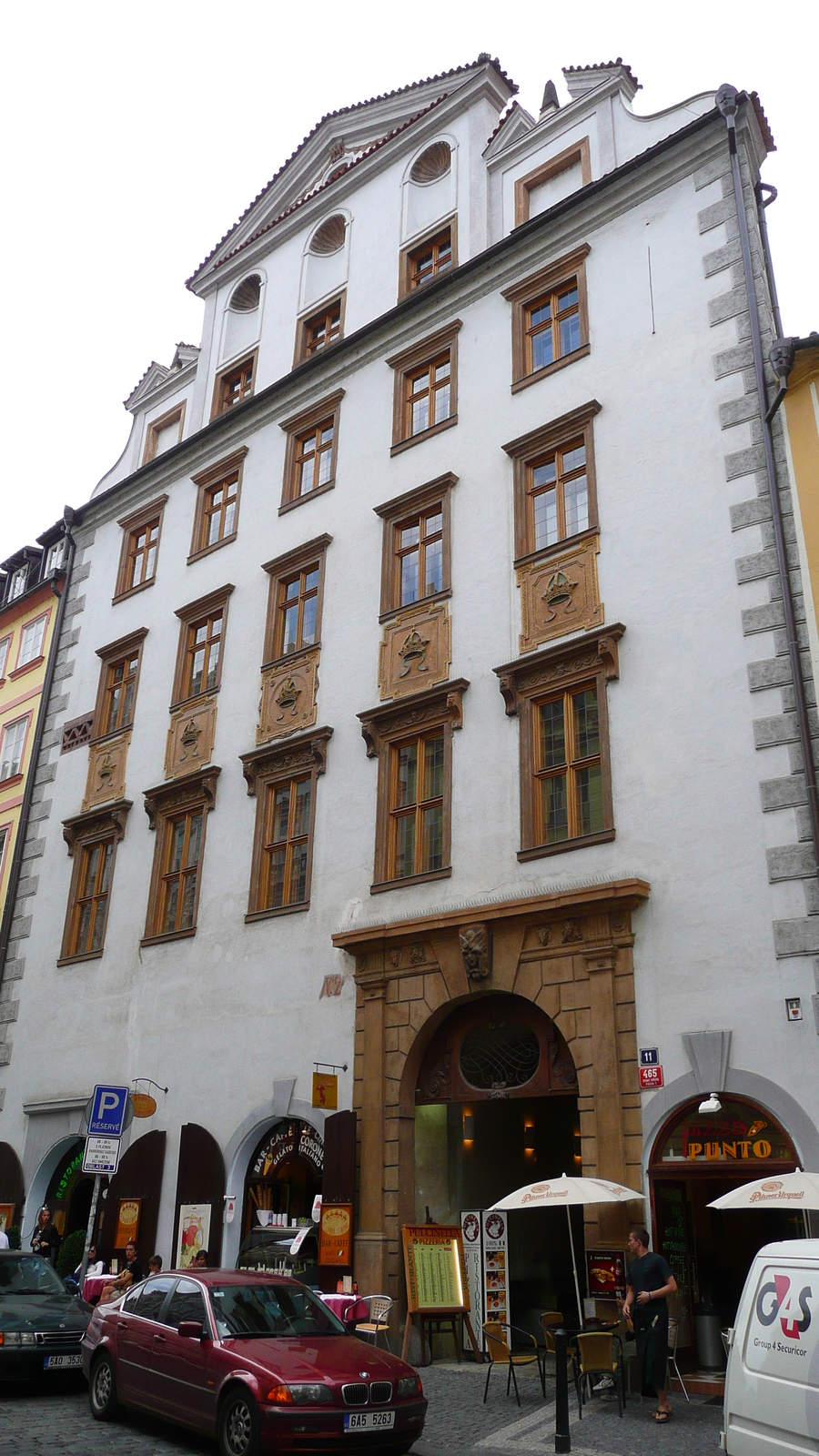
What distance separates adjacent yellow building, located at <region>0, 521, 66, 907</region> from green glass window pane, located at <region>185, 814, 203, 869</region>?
22.4ft

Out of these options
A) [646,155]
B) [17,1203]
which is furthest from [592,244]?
[17,1203]

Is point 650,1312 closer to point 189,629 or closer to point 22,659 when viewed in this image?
point 189,629

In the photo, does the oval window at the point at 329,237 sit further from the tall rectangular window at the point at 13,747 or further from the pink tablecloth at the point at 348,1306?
the pink tablecloth at the point at 348,1306

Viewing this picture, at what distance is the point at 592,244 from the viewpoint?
1997 centimetres

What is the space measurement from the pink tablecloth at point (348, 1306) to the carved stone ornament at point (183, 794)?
362 inches

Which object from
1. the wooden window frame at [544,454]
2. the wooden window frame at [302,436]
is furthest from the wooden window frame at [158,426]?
the wooden window frame at [544,454]

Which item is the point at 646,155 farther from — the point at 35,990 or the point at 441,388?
the point at 35,990

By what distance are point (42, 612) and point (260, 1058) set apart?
15987 millimetres

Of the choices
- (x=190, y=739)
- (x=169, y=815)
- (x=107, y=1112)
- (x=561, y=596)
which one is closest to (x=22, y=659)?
(x=190, y=739)

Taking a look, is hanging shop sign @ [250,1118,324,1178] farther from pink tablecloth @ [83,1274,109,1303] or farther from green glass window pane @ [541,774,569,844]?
green glass window pane @ [541,774,569,844]

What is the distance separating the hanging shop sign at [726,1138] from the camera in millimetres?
12969

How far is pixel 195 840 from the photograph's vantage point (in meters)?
21.9

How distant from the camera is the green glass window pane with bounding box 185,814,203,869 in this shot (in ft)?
71.4

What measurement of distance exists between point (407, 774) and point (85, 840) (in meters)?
8.92
